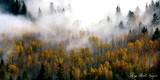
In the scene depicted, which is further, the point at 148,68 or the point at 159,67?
the point at 148,68

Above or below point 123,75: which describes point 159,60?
above

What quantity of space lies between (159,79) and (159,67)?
1281mm

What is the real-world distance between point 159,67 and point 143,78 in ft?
508

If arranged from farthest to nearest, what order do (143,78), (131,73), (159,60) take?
(131,73) < (143,78) < (159,60)

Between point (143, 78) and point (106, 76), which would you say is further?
point (106, 76)

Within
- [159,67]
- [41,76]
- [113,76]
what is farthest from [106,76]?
[159,67]

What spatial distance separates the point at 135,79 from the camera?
180875 mm

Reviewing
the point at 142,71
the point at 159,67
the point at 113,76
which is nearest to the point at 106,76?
the point at 113,76

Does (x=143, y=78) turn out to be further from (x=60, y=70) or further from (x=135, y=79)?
(x=60, y=70)

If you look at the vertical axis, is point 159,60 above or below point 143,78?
above

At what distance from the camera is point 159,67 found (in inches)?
1092

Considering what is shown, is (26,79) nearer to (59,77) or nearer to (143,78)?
(59,77)

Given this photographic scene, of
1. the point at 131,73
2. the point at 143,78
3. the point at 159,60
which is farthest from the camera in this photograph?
the point at 131,73

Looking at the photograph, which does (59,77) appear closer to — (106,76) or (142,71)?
(106,76)
